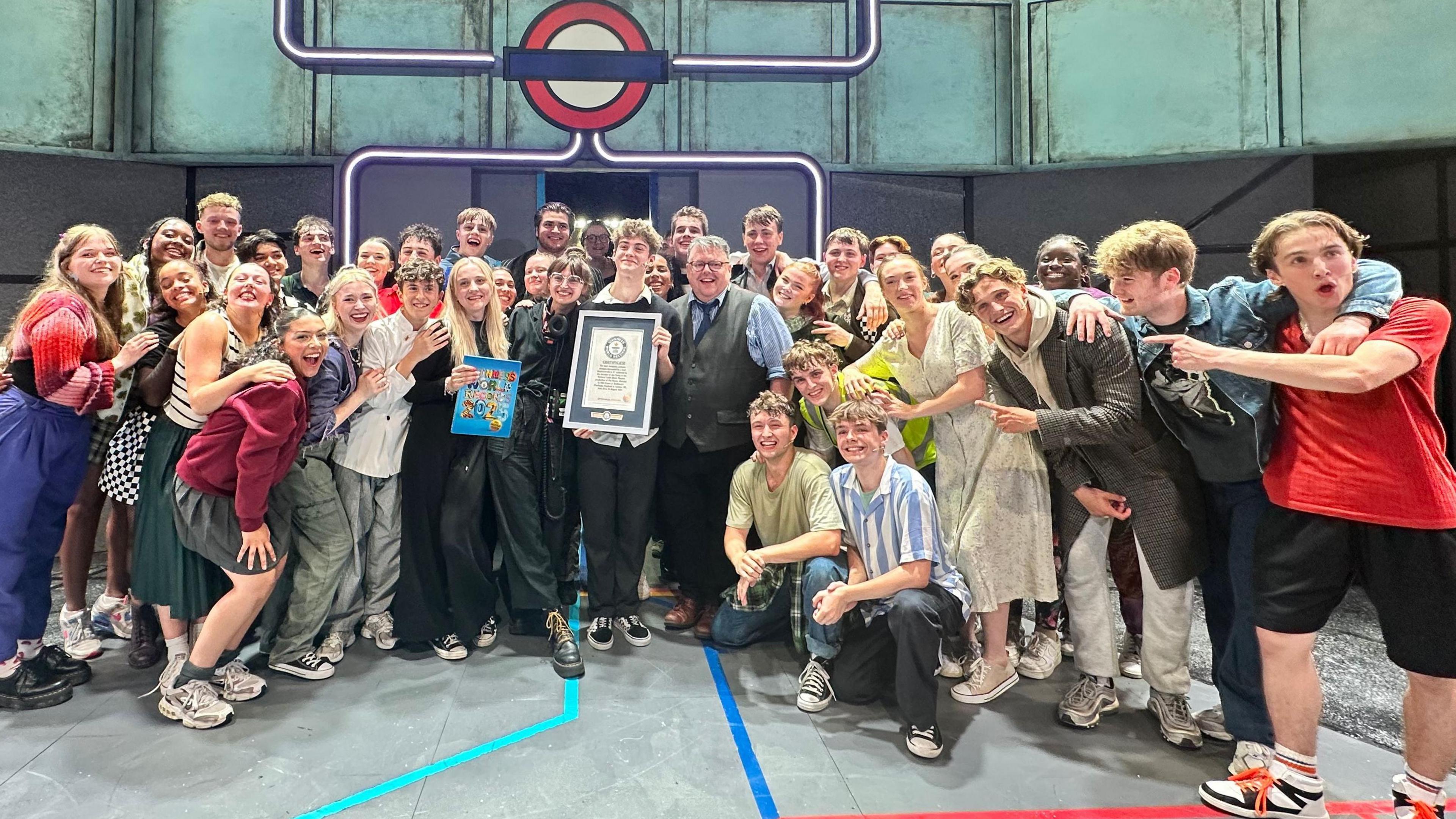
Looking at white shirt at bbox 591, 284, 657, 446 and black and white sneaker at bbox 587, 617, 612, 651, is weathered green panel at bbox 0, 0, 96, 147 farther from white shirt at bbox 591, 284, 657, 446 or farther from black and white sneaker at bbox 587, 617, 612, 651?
black and white sneaker at bbox 587, 617, 612, 651

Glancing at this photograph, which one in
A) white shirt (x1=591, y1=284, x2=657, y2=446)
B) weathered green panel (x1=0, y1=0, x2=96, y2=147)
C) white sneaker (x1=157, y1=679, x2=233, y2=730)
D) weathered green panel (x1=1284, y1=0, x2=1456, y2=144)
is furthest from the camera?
weathered green panel (x1=0, y1=0, x2=96, y2=147)

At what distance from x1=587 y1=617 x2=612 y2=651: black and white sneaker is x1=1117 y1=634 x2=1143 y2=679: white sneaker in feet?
8.73

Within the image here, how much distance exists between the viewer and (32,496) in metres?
3.08

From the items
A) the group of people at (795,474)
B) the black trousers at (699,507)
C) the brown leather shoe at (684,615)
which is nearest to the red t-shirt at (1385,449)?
the group of people at (795,474)

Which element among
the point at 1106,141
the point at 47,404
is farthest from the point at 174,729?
the point at 1106,141

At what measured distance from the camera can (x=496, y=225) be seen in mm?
7621

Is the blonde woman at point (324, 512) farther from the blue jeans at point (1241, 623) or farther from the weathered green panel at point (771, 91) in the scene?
the weathered green panel at point (771, 91)

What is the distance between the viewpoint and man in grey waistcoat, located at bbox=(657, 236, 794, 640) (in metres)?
3.82

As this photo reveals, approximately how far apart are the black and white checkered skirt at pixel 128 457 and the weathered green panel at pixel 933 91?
6.64m

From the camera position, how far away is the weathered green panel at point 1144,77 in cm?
662

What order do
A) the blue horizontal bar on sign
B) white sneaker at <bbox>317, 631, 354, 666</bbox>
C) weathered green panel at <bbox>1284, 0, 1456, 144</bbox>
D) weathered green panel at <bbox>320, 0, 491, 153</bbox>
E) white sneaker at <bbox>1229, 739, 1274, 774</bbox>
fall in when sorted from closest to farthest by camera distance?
white sneaker at <bbox>1229, 739, 1274, 774</bbox>
white sneaker at <bbox>317, 631, 354, 666</bbox>
weathered green panel at <bbox>1284, 0, 1456, 144</bbox>
the blue horizontal bar on sign
weathered green panel at <bbox>320, 0, 491, 153</bbox>

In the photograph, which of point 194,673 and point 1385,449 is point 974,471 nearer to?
point 1385,449

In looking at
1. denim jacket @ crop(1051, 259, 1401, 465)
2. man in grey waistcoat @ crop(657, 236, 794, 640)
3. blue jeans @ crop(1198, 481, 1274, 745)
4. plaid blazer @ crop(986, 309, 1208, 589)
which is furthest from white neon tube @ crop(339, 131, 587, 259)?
blue jeans @ crop(1198, 481, 1274, 745)

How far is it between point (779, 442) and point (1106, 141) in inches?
231
